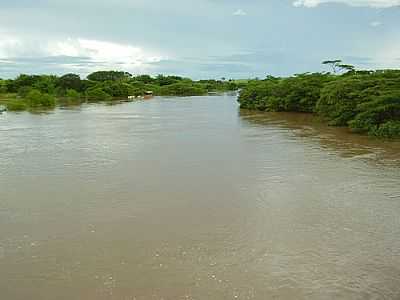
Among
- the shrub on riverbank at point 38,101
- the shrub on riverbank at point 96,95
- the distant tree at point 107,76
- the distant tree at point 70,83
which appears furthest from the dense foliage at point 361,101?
the distant tree at point 107,76

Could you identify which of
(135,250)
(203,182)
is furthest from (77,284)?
(203,182)

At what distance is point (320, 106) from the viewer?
26062 mm

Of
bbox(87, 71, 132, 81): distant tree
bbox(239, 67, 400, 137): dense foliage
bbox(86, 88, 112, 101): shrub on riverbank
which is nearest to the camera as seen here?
bbox(239, 67, 400, 137): dense foliage

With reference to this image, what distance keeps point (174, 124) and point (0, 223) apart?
17.8 m

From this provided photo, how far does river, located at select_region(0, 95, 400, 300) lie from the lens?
22.7 ft

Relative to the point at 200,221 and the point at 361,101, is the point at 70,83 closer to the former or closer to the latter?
the point at 361,101

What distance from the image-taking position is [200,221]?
31.6ft

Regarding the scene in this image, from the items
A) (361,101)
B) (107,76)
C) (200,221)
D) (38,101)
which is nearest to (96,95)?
Result: (38,101)

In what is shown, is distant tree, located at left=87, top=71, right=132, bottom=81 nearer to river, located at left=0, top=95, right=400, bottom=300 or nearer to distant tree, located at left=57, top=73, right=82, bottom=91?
distant tree, located at left=57, top=73, right=82, bottom=91

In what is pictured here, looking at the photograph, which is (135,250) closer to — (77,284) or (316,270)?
(77,284)

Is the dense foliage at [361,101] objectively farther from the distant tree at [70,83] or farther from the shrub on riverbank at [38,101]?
the distant tree at [70,83]

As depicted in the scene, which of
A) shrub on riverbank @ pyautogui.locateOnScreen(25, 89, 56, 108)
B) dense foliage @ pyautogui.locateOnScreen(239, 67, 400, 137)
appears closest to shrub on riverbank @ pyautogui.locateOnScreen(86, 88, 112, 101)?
shrub on riverbank @ pyautogui.locateOnScreen(25, 89, 56, 108)

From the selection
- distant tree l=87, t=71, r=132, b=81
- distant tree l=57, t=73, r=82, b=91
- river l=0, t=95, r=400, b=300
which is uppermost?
distant tree l=87, t=71, r=132, b=81

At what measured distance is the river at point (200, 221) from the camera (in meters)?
6.93
